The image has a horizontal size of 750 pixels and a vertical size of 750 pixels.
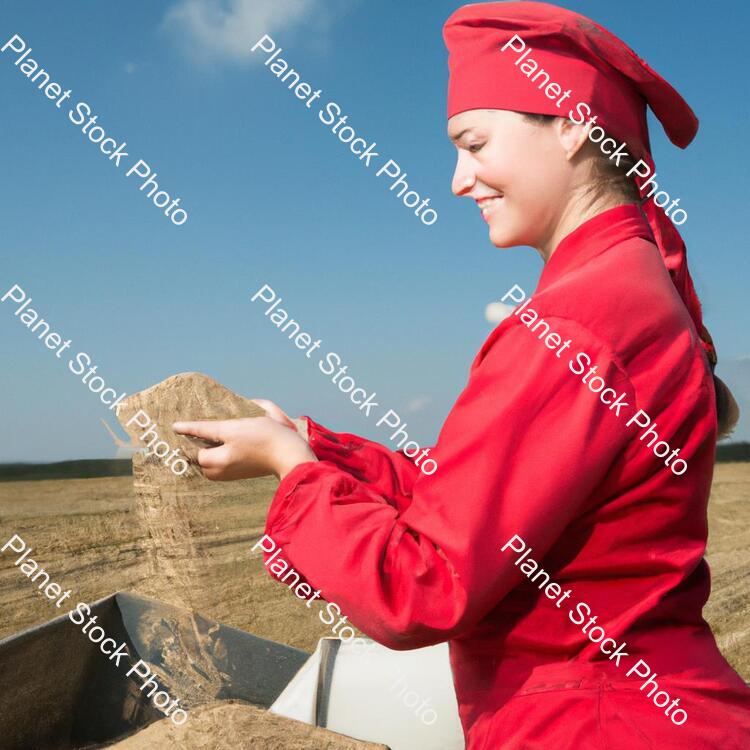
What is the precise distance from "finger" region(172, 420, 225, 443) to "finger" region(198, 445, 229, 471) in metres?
0.02

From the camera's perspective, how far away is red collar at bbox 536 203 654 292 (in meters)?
1.06

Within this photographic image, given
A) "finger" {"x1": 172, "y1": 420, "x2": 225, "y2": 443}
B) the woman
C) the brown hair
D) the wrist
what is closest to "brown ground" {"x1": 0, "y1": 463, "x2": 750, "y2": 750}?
"finger" {"x1": 172, "y1": 420, "x2": 225, "y2": 443}

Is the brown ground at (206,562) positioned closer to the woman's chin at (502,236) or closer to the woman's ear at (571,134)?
the woman's chin at (502,236)

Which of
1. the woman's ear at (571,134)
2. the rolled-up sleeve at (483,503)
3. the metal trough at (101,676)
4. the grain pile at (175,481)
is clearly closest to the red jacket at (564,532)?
the rolled-up sleeve at (483,503)

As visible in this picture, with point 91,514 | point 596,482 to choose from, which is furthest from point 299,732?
point 91,514

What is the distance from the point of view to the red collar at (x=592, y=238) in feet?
3.49

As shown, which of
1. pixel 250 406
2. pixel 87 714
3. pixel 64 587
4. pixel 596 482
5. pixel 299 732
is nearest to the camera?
pixel 596 482

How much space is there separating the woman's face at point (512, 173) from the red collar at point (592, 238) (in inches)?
1.7

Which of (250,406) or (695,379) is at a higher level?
(250,406)

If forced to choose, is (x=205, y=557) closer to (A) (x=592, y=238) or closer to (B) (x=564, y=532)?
(B) (x=564, y=532)

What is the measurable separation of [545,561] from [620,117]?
0.59 m

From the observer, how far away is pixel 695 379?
101 cm

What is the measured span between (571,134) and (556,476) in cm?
45

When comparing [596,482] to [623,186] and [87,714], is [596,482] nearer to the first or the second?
[623,186]
